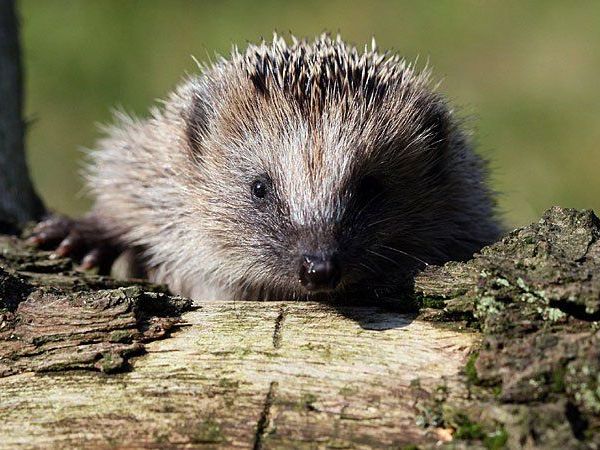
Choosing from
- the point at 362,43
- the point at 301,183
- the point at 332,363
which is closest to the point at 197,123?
the point at 301,183

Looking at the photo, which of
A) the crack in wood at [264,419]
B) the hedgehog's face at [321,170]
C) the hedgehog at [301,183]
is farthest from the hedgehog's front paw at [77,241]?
the crack in wood at [264,419]

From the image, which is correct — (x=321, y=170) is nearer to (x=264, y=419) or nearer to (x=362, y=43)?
(x=264, y=419)

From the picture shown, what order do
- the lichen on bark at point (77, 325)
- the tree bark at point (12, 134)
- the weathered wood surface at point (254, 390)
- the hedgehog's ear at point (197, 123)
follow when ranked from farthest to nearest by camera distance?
the tree bark at point (12, 134), the hedgehog's ear at point (197, 123), the lichen on bark at point (77, 325), the weathered wood surface at point (254, 390)

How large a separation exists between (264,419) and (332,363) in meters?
0.20

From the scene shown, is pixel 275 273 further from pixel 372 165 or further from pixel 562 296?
pixel 562 296

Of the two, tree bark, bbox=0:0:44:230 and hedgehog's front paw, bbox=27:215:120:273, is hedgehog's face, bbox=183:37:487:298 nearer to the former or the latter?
hedgehog's front paw, bbox=27:215:120:273

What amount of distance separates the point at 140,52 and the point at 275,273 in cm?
383

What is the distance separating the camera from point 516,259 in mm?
1653

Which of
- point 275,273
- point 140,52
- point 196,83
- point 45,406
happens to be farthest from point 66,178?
point 45,406

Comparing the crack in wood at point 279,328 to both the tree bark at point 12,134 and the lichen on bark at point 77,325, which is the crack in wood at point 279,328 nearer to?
the lichen on bark at point 77,325

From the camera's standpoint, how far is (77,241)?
2865 millimetres

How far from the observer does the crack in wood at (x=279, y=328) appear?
1.71m

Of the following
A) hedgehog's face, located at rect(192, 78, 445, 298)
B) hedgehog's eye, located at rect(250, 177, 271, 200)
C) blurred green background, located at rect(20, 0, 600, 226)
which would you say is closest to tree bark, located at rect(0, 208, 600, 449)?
hedgehog's face, located at rect(192, 78, 445, 298)

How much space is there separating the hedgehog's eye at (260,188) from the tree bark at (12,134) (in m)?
1.08
